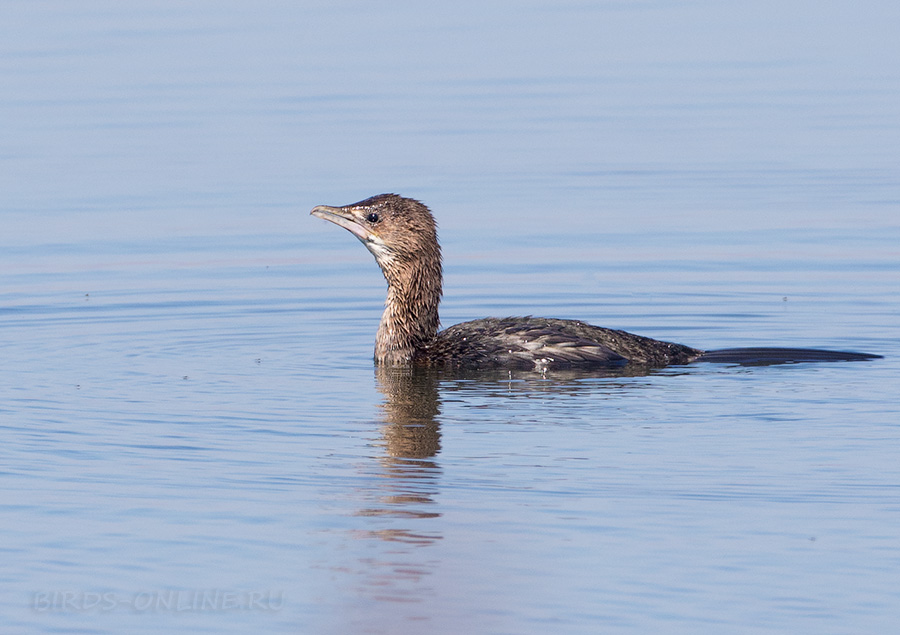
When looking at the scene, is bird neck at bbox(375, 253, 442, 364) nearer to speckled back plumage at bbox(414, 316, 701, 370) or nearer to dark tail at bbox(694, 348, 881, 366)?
speckled back plumage at bbox(414, 316, 701, 370)

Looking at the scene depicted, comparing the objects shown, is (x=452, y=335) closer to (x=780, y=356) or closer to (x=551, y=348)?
(x=551, y=348)

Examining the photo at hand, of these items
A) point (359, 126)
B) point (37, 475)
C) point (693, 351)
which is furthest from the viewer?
point (359, 126)

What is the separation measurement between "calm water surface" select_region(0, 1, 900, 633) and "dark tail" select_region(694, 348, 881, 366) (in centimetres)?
20

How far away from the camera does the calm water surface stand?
286 inches

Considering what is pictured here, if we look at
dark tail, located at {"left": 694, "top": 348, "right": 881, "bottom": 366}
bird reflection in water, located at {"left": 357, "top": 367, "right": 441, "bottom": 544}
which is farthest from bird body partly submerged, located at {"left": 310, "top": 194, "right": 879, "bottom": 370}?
bird reflection in water, located at {"left": 357, "top": 367, "right": 441, "bottom": 544}

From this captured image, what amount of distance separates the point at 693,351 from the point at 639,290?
9.22 ft

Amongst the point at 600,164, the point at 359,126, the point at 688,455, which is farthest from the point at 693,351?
the point at 359,126

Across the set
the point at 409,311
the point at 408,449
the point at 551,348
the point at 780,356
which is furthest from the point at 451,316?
the point at 408,449

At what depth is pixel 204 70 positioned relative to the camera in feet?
87.5

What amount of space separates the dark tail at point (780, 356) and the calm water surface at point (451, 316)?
199 millimetres

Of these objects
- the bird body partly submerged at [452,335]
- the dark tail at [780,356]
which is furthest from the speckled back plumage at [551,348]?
the dark tail at [780,356]

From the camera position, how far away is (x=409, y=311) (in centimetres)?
1244

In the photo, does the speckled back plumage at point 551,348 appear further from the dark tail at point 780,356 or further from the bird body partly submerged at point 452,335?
the dark tail at point 780,356

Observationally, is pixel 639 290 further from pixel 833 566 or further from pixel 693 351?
pixel 833 566
